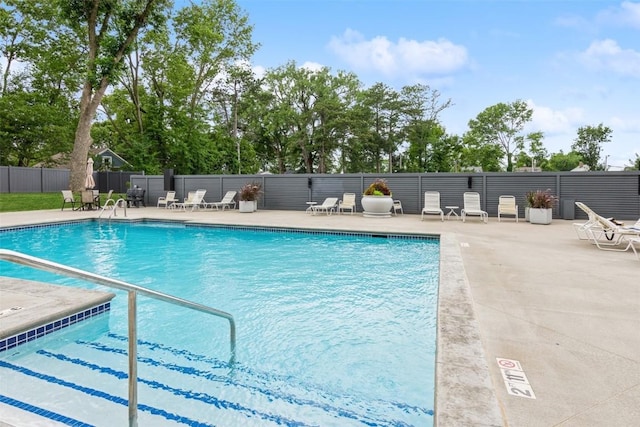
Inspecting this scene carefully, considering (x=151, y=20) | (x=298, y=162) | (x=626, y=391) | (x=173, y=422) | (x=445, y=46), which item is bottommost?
(x=173, y=422)

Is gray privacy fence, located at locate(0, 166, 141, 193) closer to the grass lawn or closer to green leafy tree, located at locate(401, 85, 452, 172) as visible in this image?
the grass lawn

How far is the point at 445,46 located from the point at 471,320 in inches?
1073

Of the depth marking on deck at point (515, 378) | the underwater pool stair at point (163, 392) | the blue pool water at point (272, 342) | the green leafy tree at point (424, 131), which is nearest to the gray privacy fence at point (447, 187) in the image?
the blue pool water at point (272, 342)

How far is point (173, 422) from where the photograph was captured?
221 centimetres

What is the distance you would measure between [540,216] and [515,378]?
30.7ft

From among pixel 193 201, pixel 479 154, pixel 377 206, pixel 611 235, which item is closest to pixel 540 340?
pixel 611 235

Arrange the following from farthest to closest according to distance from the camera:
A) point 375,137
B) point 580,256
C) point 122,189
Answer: point 375,137 < point 122,189 < point 580,256

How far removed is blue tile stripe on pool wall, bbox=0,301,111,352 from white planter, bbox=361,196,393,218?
8860 millimetres

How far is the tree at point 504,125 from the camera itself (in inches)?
1587

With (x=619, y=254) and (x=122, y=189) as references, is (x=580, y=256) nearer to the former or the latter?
(x=619, y=254)

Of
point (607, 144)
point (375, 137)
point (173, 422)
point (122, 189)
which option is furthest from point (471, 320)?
point (607, 144)

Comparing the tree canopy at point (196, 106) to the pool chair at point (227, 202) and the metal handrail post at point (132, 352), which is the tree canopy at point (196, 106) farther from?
the metal handrail post at point (132, 352)

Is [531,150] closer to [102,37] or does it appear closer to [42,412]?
[102,37]

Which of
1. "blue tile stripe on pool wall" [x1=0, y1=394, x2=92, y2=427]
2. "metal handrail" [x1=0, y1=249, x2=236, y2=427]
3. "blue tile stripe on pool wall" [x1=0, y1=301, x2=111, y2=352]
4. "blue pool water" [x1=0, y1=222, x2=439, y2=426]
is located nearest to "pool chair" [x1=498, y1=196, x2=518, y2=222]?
"blue pool water" [x1=0, y1=222, x2=439, y2=426]
